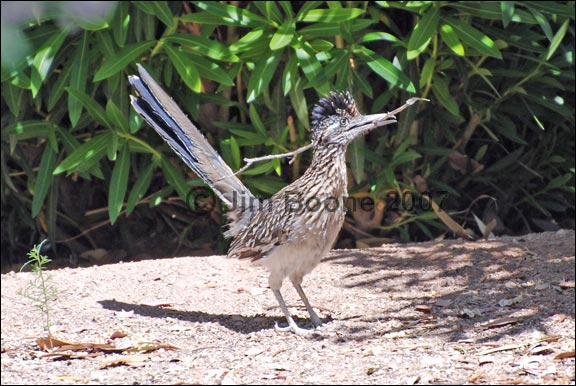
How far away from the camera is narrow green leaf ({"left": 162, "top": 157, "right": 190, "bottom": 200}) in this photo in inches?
235

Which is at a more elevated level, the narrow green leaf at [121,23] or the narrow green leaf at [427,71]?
the narrow green leaf at [121,23]

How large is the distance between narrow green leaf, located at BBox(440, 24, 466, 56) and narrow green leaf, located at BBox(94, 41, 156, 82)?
1.95m

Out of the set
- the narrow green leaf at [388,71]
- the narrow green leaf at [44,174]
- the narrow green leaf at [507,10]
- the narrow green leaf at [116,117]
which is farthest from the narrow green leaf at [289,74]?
the narrow green leaf at [44,174]

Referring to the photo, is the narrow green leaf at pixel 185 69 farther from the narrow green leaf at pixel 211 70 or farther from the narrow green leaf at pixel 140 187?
the narrow green leaf at pixel 140 187

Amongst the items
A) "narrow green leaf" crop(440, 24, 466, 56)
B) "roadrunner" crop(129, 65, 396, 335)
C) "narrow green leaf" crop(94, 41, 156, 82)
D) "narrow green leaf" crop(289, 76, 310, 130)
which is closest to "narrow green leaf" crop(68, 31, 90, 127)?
"narrow green leaf" crop(94, 41, 156, 82)

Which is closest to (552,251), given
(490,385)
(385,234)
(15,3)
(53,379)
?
(385,234)

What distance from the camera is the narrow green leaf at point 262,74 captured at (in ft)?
18.2

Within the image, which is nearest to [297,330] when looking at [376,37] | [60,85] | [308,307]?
[308,307]

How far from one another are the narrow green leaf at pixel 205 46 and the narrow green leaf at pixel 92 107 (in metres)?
0.65

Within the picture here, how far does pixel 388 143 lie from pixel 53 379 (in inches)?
136

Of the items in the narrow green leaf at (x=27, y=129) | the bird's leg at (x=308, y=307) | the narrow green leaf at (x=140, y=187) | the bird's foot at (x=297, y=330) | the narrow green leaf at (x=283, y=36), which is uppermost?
the narrow green leaf at (x=283, y=36)

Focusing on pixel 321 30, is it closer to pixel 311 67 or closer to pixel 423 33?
pixel 311 67

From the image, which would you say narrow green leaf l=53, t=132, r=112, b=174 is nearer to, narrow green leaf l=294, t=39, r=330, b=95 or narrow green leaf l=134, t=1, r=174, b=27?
narrow green leaf l=134, t=1, r=174, b=27

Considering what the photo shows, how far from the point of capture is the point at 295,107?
570 cm
